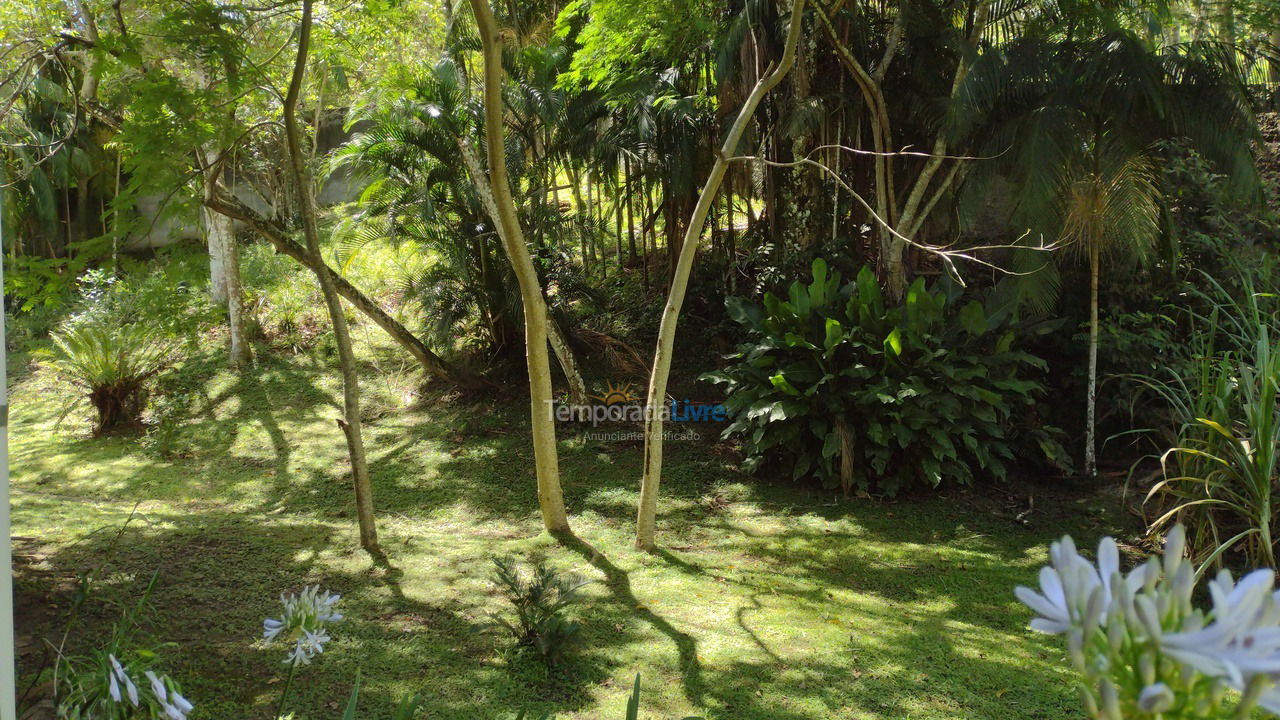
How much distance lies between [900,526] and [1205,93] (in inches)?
155

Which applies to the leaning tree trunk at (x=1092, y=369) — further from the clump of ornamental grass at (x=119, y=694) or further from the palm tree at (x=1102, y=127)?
the clump of ornamental grass at (x=119, y=694)

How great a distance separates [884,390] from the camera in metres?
6.75

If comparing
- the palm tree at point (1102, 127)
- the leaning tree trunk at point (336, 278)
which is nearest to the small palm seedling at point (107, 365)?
the leaning tree trunk at point (336, 278)


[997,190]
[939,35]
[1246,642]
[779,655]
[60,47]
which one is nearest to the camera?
[1246,642]

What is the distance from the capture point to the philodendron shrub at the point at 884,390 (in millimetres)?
6785

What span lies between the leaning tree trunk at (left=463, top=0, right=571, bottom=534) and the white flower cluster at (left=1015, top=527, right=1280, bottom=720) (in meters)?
4.41

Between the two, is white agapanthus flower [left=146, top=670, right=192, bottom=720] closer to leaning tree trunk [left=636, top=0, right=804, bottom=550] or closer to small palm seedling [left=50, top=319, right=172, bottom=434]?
leaning tree trunk [left=636, top=0, right=804, bottom=550]

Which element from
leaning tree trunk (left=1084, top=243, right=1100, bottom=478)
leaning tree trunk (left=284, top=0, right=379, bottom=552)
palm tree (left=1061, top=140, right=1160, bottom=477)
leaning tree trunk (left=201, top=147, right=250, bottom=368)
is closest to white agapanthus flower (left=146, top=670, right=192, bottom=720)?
leaning tree trunk (left=284, top=0, right=379, bottom=552)

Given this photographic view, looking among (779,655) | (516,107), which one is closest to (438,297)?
(516,107)

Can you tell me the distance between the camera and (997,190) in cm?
900

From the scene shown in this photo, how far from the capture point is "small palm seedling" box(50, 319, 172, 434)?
398 inches

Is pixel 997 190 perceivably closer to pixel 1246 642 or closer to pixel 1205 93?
pixel 1205 93

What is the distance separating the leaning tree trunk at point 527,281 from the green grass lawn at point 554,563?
463 millimetres

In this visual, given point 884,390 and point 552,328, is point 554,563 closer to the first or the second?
point 884,390
